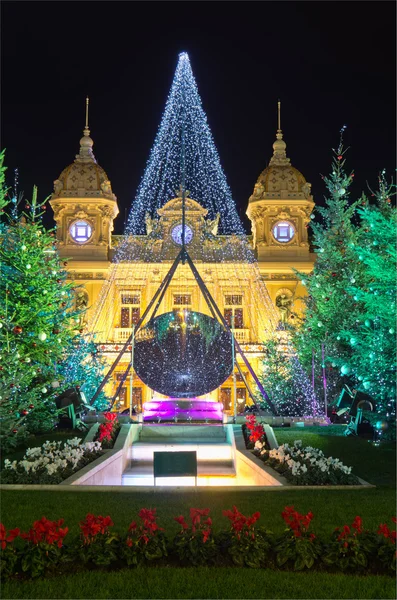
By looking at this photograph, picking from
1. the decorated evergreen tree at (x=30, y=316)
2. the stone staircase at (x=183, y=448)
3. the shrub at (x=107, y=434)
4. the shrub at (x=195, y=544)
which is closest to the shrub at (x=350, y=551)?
the shrub at (x=195, y=544)

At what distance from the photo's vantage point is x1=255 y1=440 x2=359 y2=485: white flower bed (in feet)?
41.0

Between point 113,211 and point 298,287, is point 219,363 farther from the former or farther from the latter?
point 113,211

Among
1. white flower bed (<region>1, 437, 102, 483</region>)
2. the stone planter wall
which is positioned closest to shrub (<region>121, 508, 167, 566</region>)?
the stone planter wall

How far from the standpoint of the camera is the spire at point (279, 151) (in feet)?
156

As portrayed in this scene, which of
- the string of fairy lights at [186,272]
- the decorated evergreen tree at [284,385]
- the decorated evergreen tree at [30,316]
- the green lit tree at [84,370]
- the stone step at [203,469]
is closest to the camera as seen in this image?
the stone step at [203,469]

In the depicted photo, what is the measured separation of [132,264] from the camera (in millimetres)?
43531

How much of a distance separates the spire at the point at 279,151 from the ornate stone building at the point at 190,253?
221 cm

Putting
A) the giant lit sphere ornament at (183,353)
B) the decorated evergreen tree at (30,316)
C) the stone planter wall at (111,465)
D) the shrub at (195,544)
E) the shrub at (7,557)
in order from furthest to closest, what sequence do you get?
the giant lit sphere ornament at (183,353) < the decorated evergreen tree at (30,316) < the stone planter wall at (111,465) < the shrub at (195,544) < the shrub at (7,557)

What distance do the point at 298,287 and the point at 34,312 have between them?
1037 inches

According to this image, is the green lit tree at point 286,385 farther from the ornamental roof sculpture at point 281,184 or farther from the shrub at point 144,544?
the shrub at point 144,544

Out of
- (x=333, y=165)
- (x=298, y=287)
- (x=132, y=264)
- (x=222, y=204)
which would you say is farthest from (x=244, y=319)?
(x=333, y=165)

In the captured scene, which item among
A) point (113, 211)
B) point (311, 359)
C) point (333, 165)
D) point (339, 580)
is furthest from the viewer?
point (113, 211)

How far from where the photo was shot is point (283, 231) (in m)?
44.9

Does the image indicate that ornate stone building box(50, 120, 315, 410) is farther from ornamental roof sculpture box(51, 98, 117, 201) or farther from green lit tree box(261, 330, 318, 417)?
green lit tree box(261, 330, 318, 417)
